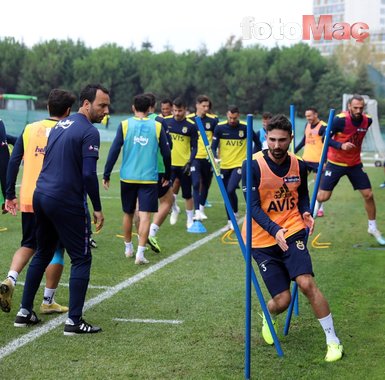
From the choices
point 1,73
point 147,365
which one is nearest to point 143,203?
point 147,365

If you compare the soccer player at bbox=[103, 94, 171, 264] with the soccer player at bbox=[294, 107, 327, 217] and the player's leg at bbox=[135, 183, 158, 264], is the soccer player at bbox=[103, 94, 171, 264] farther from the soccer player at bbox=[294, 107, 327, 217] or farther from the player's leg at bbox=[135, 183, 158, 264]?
the soccer player at bbox=[294, 107, 327, 217]

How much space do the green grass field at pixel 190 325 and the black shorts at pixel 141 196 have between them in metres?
0.67

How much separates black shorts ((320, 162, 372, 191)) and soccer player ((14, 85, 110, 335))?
5594 mm

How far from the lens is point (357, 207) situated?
16.0 m

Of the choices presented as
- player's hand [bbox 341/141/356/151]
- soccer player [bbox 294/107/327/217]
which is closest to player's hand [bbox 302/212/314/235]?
player's hand [bbox 341/141/356/151]

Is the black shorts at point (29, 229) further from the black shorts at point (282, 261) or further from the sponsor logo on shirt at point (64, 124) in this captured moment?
the black shorts at point (282, 261)

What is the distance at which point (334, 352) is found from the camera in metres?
Answer: 5.66

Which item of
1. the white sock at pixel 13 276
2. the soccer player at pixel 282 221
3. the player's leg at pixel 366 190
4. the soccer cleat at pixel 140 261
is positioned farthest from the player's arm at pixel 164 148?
the soccer player at pixel 282 221

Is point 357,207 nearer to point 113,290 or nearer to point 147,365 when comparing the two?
point 113,290

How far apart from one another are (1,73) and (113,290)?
6765 cm

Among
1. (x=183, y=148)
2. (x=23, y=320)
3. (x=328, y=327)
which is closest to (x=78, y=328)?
(x=23, y=320)

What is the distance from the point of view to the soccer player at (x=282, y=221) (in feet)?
18.7

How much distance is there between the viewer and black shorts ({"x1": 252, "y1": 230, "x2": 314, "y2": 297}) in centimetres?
573

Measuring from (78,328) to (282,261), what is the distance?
68.8 inches
